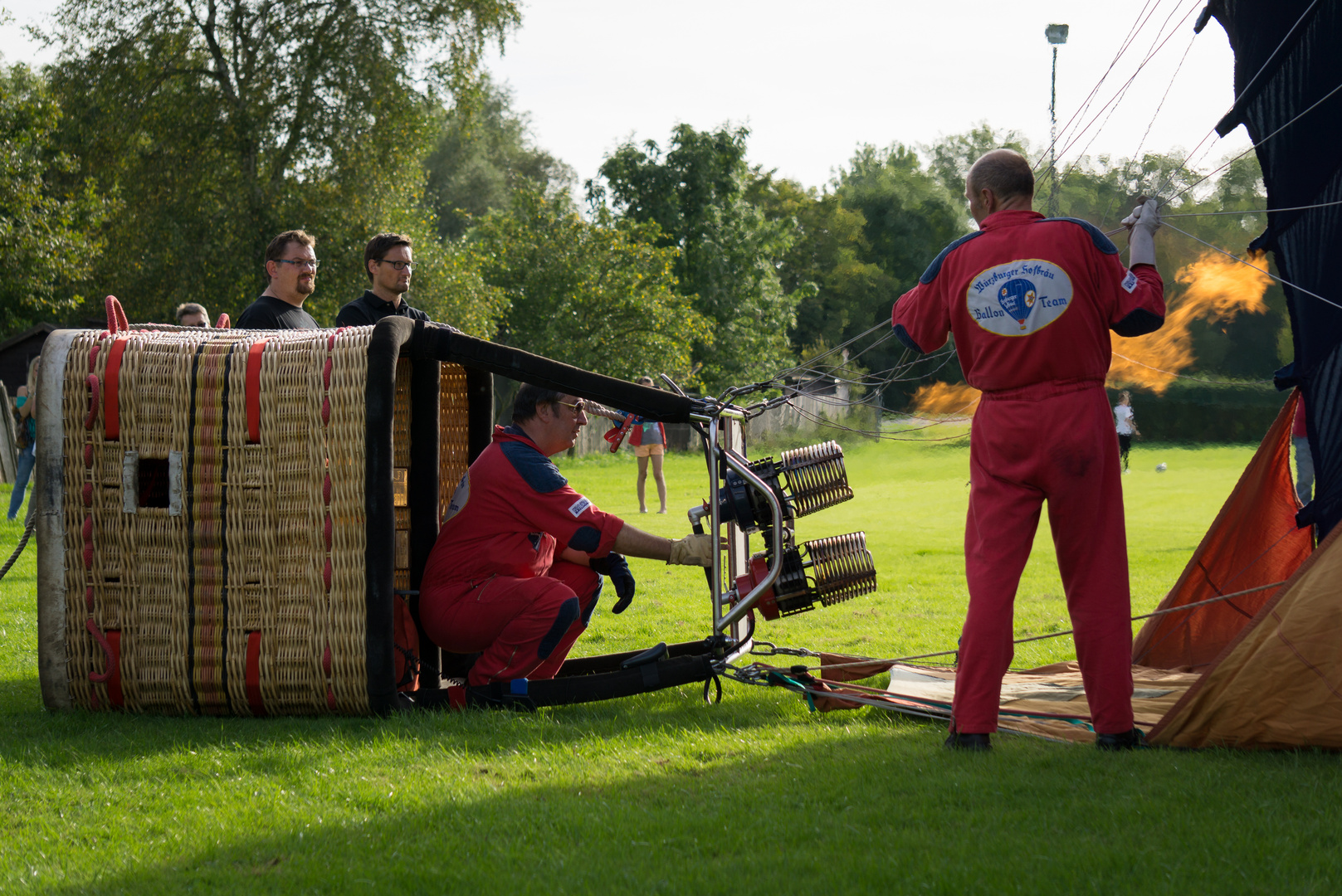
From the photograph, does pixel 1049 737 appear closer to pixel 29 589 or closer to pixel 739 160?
pixel 29 589

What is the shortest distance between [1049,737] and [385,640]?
7.60 ft

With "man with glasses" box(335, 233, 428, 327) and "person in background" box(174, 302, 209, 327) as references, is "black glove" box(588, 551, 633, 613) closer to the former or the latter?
"man with glasses" box(335, 233, 428, 327)

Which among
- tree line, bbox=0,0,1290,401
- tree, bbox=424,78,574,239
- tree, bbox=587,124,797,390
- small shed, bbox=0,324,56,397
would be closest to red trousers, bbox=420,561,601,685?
tree line, bbox=0,0,1290,401

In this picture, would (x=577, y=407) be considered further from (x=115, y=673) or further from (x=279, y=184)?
(x=279, y=184)

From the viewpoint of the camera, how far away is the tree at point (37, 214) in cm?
1792

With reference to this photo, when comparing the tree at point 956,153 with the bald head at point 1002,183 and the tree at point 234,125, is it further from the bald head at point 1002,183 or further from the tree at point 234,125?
the bald head at point 1002,183

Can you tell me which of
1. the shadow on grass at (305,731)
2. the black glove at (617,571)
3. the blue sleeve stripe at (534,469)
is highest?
the blue sleeve stripe at (534,469)

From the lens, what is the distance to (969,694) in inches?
143

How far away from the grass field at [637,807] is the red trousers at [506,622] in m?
0.27

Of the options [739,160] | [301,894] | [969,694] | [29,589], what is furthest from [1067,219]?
[739,160]

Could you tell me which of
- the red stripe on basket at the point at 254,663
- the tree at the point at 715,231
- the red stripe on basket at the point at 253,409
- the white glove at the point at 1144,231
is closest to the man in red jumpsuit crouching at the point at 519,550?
the red stripe on basket at the point at 254,663

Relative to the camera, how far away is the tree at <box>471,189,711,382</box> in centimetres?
3052

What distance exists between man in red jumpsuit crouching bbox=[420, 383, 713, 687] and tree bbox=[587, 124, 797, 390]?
31671 mm

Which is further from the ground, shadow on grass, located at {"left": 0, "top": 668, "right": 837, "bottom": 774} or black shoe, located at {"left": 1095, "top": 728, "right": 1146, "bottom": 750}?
black shoe, located at {"left": 1095, "top": 728, "right": 1146, "bottom": 750}
